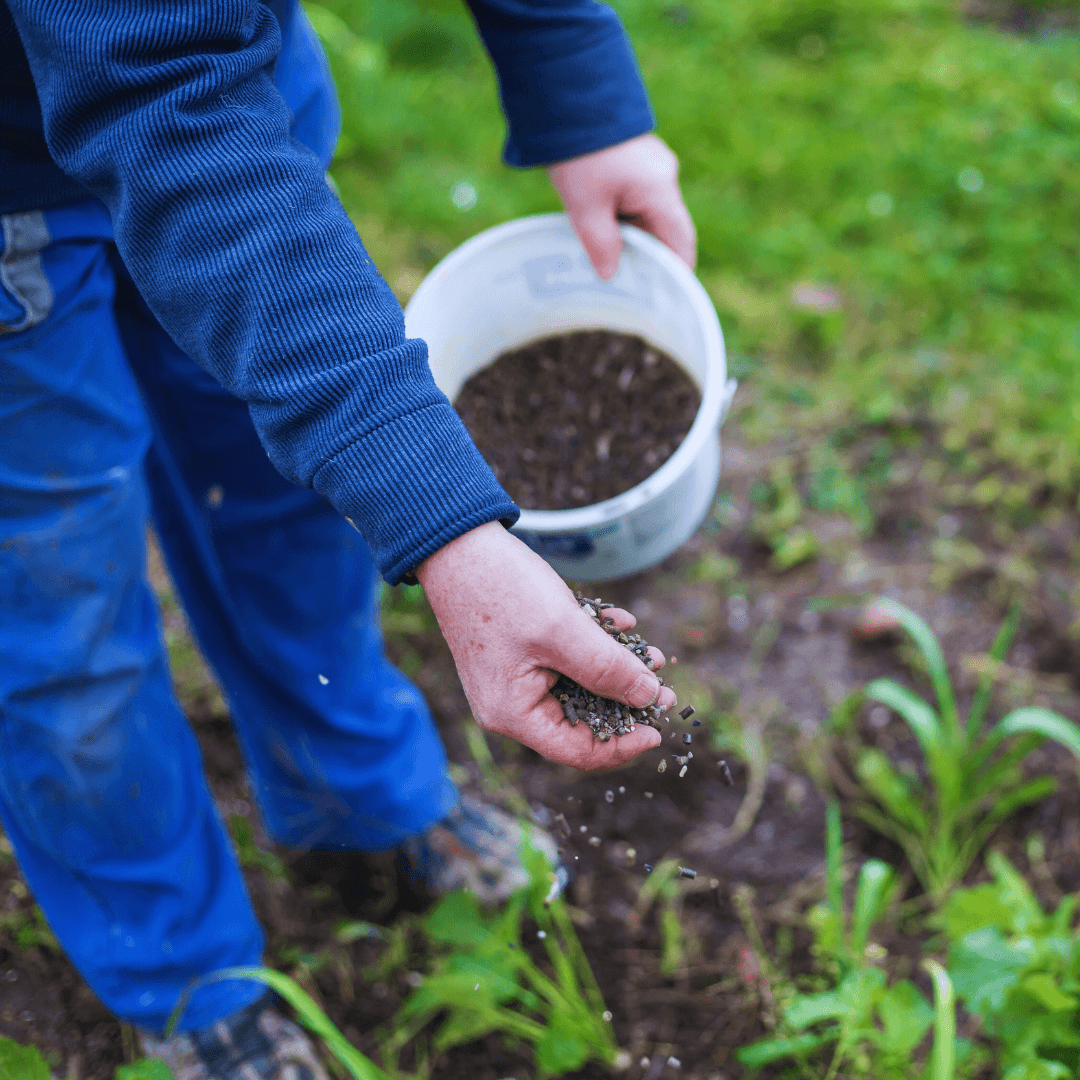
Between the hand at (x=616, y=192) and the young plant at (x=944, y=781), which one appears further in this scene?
the young plant at (x=944, y=781)

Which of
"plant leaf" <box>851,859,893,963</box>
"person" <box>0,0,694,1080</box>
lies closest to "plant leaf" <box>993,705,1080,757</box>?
"plant leaf" <box>851,859,893,963</box>

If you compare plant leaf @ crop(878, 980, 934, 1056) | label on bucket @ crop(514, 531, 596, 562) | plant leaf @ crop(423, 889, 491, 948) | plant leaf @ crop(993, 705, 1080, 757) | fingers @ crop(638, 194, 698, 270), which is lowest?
plant leaf @ crop(423, 889, 491, 948)

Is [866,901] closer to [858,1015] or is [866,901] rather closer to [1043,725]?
[858,1015]

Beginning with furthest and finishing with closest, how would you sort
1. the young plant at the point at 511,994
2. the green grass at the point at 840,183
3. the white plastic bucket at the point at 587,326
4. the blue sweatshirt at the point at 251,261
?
1. the green grass at the point at 840,183
2. the young plant at the point at 511,994
3. the white plastic bucket at the point at 587,326
4. the blue sweatshirt at the point at 251,261

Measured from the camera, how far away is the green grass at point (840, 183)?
7.73ft

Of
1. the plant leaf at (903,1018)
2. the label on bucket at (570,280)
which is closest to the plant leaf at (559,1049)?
the plant leaf at (903,1018)

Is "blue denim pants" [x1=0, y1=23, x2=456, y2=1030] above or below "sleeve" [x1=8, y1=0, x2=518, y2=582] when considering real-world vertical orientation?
below

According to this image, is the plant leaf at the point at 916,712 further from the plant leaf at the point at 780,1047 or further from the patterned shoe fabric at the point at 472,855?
the patterned shoe fabric at the point at 472,855

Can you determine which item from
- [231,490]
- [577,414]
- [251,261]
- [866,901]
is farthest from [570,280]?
[866,901]

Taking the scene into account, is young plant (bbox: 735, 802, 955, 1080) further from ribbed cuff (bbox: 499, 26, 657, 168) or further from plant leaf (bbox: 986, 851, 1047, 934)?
ribbed cuff (bbox: 499, 26, 657, 168)

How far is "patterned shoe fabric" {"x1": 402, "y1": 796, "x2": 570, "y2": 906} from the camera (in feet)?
5.27

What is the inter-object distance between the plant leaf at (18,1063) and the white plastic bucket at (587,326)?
83 cm

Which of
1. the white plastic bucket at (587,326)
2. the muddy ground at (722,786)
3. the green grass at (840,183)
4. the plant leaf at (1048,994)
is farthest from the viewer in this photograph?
the green grass at (840,183)

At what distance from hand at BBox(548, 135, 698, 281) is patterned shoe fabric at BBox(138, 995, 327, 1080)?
1.26m
